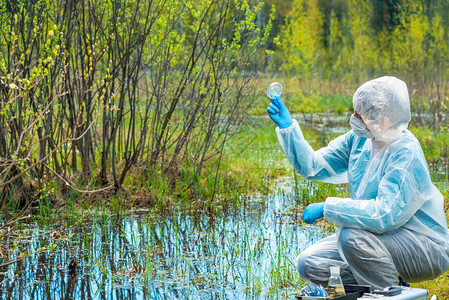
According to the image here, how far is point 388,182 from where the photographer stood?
3119mm

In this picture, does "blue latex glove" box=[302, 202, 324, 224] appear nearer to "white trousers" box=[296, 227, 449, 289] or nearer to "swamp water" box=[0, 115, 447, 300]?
"white trousers" box=[296, 227, 449, 289]

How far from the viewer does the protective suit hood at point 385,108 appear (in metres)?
3.17

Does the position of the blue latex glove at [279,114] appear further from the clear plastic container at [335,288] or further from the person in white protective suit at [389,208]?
the clear plastic container at [335,288]

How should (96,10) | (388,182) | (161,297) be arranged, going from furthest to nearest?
(96,10)
(161,297)
(388,182)

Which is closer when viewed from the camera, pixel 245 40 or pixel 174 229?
pixel 174 229

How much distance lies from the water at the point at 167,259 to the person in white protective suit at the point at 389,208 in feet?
3.23

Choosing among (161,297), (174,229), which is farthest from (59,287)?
(174,229)

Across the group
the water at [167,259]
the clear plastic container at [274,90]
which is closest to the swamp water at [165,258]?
the water at [167,259]

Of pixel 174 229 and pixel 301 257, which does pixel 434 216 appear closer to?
pixel 301 257

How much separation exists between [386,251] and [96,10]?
422 centimetres

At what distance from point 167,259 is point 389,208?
2.25 metres

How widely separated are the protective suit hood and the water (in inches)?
55.2

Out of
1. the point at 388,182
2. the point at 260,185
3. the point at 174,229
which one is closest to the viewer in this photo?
the point at 388,182

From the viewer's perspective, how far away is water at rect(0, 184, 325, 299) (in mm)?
4160
